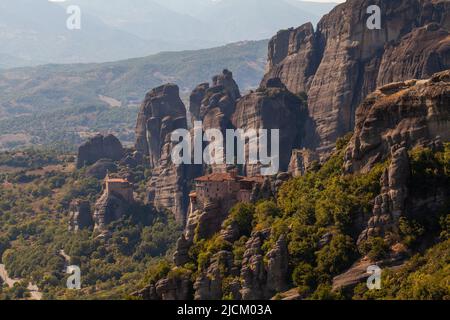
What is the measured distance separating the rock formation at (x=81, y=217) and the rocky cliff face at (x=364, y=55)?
27073mm

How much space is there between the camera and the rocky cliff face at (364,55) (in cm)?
13025

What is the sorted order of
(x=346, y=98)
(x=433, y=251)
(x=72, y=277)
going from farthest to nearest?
1. (x=346, y=98)
2. (x=72, y=277)
3. (x=433, y=251)

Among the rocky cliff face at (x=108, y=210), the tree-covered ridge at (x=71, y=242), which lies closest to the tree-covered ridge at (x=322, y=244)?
the tree-covered ridge at (x=71, y=242)

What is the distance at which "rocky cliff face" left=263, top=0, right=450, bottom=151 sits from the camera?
130250 millimetres

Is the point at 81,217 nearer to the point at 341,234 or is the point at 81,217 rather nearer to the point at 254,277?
the point at 254,277

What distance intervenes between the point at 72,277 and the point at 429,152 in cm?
6104

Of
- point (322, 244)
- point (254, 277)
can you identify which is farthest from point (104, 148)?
point (254, 277)

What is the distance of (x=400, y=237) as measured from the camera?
230 feet

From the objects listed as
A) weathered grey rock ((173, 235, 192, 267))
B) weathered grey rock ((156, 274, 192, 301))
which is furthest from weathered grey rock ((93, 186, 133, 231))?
weathered grey rock ((156, 274, 192, 301))

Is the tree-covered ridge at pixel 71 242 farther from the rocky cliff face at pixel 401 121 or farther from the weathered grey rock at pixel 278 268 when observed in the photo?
the rocky cliff face at pixel 401 121

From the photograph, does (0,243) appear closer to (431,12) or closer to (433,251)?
(431,12)

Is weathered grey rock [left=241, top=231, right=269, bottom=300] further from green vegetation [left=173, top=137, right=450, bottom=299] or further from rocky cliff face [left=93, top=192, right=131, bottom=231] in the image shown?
rocky cliff face [left=93, top=192, right=131, bottom=231]

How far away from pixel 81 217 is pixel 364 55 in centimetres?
3675
